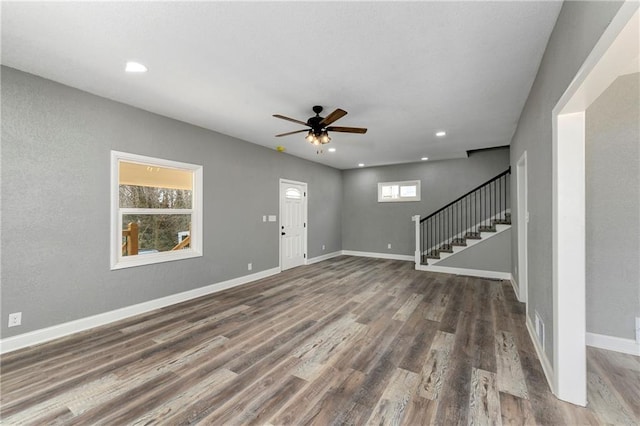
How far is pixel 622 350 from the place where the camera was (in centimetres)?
256

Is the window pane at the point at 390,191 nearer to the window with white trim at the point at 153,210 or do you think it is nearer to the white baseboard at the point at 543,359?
the white baseboard at the point at 543,359

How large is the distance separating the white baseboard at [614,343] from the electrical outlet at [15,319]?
19.6 ft

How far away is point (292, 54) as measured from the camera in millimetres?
2340

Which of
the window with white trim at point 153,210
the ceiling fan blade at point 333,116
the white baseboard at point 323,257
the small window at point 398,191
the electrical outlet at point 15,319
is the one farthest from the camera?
the small window at point 398,191

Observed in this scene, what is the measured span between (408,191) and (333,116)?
5.13 metres

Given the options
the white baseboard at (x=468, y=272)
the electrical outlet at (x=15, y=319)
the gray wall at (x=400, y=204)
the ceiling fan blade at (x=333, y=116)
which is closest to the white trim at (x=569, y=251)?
the ceiling fan blade at (x=333, y=116)

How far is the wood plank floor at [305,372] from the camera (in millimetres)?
1807

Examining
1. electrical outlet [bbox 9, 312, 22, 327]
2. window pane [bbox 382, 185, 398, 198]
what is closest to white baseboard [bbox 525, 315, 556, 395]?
electrical outlet [bbox 9, 312, 22, 327]

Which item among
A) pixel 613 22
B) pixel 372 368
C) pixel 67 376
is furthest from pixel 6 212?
pixel 613 22

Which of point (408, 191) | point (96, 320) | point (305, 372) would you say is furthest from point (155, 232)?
point (408, 191)

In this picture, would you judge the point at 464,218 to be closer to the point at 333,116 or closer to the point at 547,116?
the point at 547,116

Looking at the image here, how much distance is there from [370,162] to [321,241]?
8.85 feet

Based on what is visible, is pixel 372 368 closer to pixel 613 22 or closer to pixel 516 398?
A: pixel 516 398

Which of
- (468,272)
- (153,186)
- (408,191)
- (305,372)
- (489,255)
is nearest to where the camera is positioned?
(305,372)
